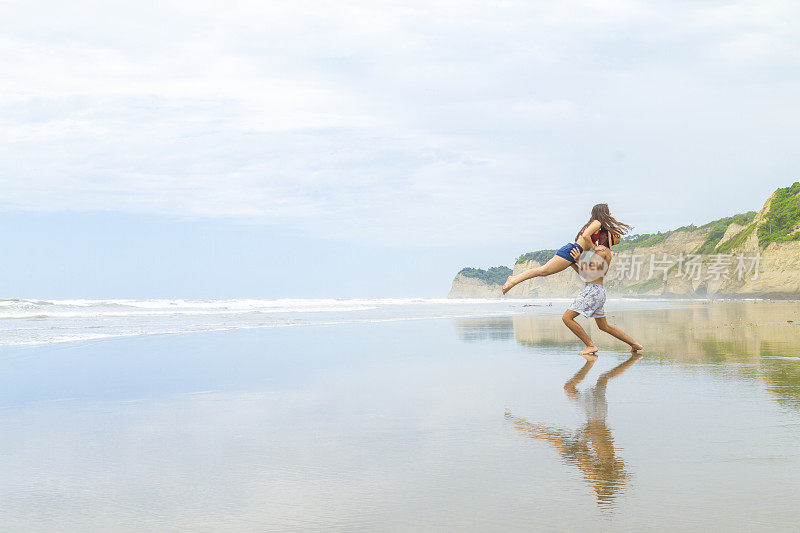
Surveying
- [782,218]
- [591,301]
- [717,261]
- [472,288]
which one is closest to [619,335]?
[591,301]

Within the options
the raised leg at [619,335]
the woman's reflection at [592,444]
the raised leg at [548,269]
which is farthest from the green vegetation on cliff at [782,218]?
the woman's reflection at [592,444]

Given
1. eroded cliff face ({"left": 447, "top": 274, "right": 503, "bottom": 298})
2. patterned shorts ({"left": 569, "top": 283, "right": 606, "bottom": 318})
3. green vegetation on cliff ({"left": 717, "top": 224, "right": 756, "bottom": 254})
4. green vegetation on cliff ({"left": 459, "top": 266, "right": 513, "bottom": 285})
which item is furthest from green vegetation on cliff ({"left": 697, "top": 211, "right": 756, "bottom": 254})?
patterned shorts ({"left": 569, "top": 283, "right": 606, "bottom": 318})

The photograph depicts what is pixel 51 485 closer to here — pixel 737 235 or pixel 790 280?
pixel 790 280

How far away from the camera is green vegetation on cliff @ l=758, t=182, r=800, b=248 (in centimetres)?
6019

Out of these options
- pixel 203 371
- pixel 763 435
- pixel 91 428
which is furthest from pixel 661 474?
pixel 203 371

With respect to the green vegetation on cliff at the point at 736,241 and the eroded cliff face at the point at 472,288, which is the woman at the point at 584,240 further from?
the eroded cliff face at the point at 472,288

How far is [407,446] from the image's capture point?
4121 mm

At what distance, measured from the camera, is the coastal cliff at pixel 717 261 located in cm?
5834

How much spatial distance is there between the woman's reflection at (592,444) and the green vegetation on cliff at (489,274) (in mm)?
162779

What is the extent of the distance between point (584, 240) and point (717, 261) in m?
71.8

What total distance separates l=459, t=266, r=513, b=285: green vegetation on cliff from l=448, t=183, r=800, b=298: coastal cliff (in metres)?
25.8

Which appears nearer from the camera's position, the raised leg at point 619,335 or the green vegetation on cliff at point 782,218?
the raised leg at point 619,335

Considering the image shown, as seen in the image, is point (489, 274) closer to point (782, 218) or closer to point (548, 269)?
point (782, 218)

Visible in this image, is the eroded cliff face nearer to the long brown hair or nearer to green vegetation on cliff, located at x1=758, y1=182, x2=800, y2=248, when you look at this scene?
green vegetation on cliff, located at x1=758, y1=182, x2=800, y2=248
